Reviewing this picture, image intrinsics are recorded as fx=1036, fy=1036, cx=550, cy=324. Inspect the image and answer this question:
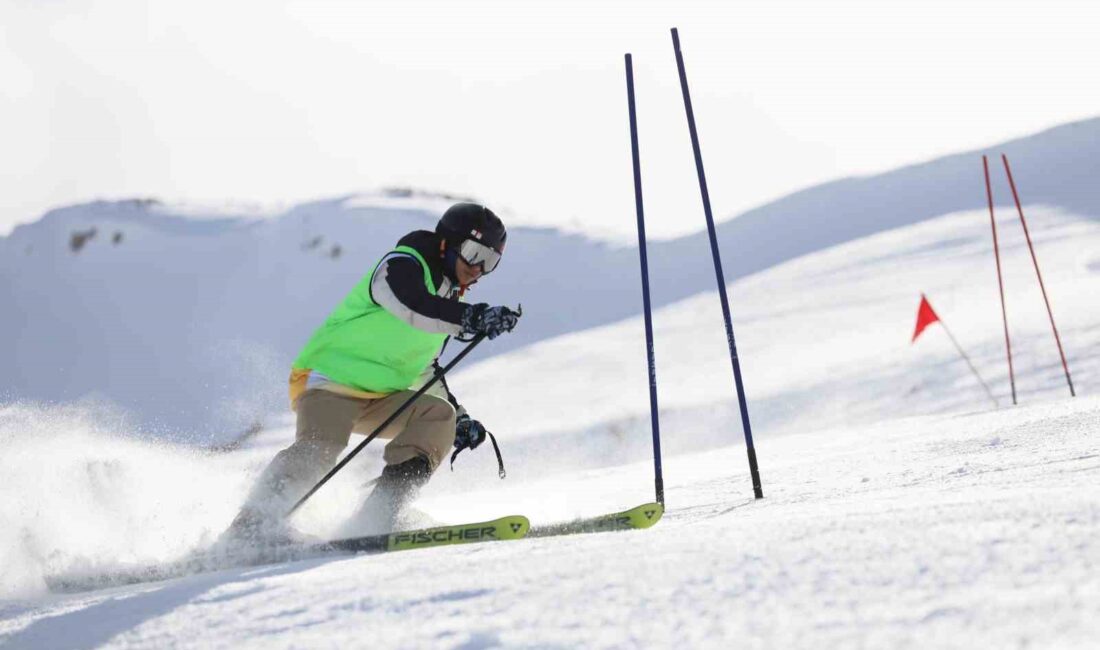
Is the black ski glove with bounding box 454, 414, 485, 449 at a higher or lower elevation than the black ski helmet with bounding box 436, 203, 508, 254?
lower

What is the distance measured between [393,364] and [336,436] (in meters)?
0.40

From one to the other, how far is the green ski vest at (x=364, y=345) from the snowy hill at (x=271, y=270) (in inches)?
455

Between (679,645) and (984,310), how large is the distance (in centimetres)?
1308

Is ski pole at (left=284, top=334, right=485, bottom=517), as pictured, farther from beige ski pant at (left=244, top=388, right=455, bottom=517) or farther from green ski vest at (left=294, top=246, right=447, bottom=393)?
green ski vest at (left=294, top=246, right=447, bottom=393)

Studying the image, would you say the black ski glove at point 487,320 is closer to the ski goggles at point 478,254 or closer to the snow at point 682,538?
the ski goggles at point 478,254

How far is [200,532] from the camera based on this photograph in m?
4.15

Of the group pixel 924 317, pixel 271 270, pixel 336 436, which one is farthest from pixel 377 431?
pixel 271 270

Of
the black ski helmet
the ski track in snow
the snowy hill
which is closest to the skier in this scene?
the black ski helmet

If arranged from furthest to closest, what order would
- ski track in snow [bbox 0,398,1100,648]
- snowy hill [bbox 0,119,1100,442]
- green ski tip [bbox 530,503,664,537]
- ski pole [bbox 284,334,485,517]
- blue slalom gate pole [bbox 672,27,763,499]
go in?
snowy hill [bbox 0,119,1100,442], blue slalom gate pole [bbox 672,27,763,499], ski pole [bbox 284,334,485,517], green ski tip [bbox 530,503,664,537], ski track in snow [bbox 0,398,1100,648]

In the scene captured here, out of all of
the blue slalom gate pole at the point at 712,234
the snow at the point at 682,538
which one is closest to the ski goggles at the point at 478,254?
the blue slalom gate pole at the point at 712,234

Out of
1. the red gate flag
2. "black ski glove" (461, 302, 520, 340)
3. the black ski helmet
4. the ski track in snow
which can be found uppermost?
the red gate flag

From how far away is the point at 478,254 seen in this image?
14.0ft

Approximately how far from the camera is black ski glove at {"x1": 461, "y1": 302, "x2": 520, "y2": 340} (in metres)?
3.87

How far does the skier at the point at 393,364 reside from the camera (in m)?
3.97
